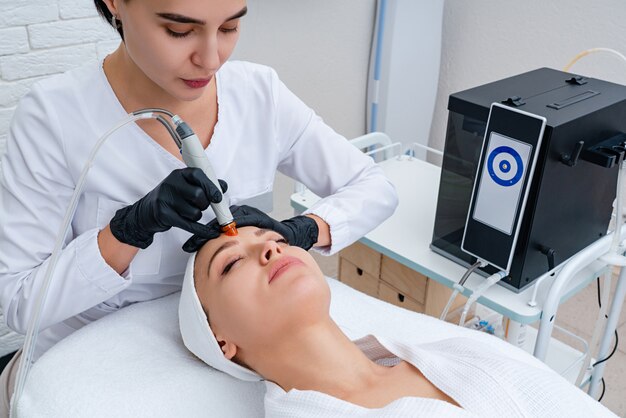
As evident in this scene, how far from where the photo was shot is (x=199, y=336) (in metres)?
1.09

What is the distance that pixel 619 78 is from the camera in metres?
2.36

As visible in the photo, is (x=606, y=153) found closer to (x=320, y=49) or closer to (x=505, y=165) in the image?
(x=505, y=165)

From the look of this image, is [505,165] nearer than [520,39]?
Yes

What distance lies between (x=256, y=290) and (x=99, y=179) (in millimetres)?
361

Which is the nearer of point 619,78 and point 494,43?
point 619,78

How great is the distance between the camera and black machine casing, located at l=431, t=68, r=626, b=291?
124 centimetres

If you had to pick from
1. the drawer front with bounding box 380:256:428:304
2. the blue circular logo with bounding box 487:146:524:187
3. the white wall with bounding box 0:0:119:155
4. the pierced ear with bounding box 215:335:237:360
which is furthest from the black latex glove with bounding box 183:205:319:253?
the white wall with bounding box 0:0:119:155

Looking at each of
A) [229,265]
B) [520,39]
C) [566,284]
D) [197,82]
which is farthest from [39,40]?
[520,39]

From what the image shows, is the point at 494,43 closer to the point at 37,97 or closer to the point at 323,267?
the point at 323,267

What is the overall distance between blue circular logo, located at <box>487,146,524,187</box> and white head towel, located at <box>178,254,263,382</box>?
63 cm

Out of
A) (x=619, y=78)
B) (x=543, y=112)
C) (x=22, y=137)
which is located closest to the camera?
(x=22, y=137)

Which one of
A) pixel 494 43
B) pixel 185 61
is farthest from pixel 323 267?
pixel 185 61

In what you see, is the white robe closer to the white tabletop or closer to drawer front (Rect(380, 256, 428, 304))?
the white tabletop

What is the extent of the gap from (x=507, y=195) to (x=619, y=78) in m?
1.42
